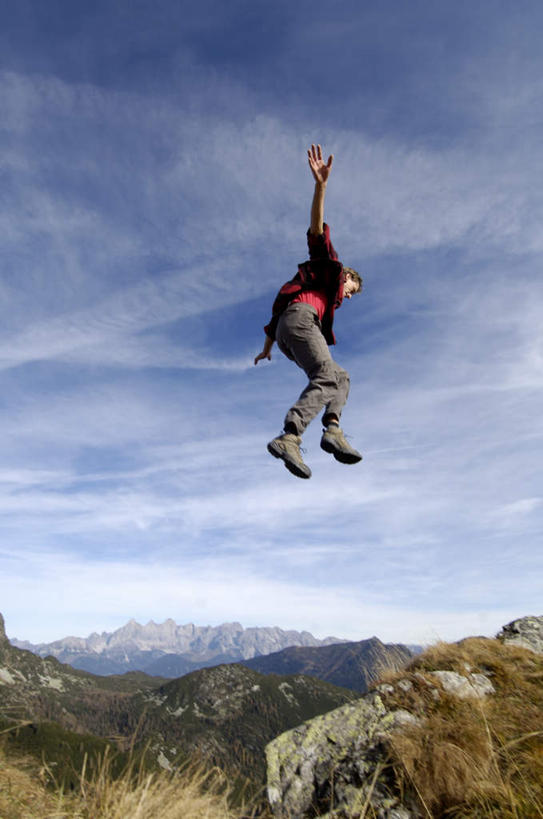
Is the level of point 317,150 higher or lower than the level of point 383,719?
higher

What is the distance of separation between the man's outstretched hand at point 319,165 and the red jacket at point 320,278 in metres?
0.69

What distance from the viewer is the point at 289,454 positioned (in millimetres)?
4965

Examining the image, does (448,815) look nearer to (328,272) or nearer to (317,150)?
(328,272)

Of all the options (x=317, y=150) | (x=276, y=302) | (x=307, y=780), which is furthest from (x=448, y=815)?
(x=317, y=150)

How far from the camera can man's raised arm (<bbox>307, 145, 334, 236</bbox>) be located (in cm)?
536

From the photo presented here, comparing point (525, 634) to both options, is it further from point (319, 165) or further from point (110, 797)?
point (319, 165)

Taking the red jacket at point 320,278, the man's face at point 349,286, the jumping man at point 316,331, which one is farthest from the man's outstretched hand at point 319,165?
the man's face at point 349,286

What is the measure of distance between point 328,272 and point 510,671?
18.6 feet

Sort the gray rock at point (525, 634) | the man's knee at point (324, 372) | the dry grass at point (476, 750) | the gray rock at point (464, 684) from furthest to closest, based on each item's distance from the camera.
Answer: the gray rock at point (525, 634) → the man's knee at point (324, 372) → the gray rock at point (464, 684) → the dry grass at point (476, 750)

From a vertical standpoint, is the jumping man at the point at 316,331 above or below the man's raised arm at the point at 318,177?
below

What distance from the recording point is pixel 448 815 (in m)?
3.11

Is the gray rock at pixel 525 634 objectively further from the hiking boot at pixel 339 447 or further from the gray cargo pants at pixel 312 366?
the gray cargo pants at pixel 312 366

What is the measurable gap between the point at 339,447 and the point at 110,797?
3674 millimetres

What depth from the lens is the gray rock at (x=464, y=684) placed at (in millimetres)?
5113
